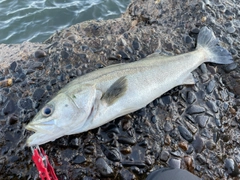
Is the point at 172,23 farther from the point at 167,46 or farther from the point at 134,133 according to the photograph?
the point at 134,133

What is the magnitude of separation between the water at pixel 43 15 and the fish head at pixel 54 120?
15.7 ft

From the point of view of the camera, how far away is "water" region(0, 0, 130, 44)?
25.0 feet

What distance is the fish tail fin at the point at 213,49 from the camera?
14.4 feet

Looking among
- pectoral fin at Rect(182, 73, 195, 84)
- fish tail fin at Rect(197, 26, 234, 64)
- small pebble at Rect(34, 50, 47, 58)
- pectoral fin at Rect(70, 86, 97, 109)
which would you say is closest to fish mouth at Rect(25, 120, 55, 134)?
pectoral fin at Rect(70, 86, 97, 109)

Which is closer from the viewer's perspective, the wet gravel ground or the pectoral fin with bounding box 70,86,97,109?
the pectoral fin with bounding box 70,86,97,109

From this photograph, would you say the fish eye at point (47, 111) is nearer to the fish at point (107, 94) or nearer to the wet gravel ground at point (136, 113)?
the fish at point (107, 94)

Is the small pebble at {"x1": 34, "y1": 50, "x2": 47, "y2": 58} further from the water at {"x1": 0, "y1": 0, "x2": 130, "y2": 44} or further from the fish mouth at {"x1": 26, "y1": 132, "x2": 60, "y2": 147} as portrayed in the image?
the water at {"x1": 0, "y1": 0, "x2": 130, "y2": 44}

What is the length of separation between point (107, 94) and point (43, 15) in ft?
18.3

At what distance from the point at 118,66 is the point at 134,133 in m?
0.91

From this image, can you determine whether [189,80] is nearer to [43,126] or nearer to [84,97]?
[84,97]

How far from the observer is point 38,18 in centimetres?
804

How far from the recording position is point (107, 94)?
11.1 ft

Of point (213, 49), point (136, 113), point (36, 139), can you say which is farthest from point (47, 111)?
point (213, 49)

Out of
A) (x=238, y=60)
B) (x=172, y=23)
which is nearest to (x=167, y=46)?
(x=172, y=23)
